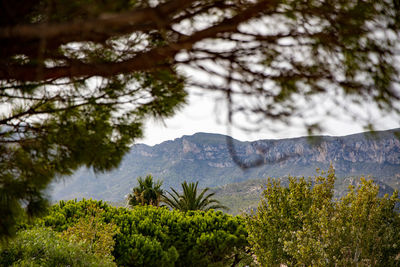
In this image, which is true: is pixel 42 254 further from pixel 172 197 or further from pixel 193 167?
pixel 193 167

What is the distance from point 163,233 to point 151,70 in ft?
25.9

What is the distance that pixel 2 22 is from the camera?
2.06 meters

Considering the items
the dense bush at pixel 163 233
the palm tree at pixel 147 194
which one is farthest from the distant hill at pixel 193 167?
the dense bush at pixel 163 233

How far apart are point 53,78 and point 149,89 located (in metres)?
0.85

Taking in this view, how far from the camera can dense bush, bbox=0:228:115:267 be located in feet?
18.6

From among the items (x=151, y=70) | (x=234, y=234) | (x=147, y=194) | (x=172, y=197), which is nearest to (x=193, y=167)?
(x=147, y=194)

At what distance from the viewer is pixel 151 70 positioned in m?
2.81

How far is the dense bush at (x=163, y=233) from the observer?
877cm

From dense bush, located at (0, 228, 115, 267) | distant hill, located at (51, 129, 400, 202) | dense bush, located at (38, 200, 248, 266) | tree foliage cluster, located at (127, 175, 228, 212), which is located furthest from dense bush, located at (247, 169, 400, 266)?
distant hill, located at (51, 129, 400, 202)

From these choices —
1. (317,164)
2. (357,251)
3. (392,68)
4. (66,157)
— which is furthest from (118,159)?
(317,164)

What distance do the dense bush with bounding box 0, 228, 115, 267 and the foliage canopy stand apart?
2.75 m

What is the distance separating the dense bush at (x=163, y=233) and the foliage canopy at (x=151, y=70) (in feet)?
18.9

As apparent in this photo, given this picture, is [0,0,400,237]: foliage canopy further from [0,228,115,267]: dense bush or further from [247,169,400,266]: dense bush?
[247,169,400,266]: dense bush

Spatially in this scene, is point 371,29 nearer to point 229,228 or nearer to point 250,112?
point 250,112
